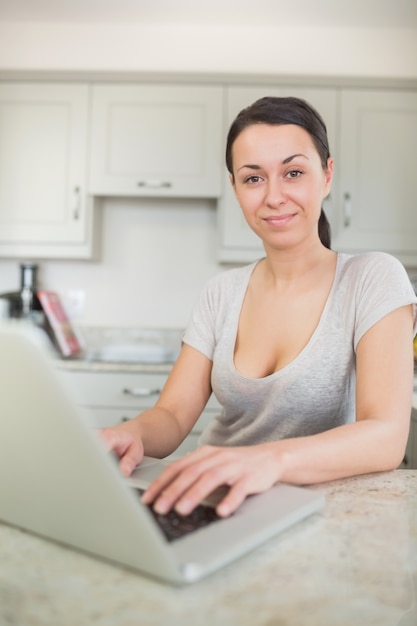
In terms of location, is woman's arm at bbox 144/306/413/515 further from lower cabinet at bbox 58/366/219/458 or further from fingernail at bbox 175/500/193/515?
lower cabinet at bbox 58/366/219/458

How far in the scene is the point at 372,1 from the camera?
2.80m

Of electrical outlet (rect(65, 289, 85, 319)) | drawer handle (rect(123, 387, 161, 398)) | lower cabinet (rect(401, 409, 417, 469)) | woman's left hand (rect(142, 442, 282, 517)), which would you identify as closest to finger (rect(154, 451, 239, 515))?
woman's left hand (rect(142, 442, 282, 517))

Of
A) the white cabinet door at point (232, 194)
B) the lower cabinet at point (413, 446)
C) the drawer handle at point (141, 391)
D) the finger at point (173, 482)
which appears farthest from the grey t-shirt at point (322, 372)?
the white cabinet door at point (232, 194)

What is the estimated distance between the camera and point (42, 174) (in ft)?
9.41

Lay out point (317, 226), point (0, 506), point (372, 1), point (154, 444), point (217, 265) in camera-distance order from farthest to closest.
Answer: point (217, 265), point (372, 1), point (317, 226), point (154, 444), point (0, 506)

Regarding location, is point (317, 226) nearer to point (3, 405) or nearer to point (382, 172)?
point (3, 405)

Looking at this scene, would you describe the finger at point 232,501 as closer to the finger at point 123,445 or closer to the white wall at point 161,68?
the finger at point 123,445

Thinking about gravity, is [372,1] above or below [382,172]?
above

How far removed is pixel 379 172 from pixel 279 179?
184 centimetres

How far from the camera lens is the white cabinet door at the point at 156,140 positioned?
2.80m

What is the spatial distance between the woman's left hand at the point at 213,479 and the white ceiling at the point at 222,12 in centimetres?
272

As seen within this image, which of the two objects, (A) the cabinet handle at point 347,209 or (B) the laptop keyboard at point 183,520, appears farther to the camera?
(A) the cabinet handle at point 347,209

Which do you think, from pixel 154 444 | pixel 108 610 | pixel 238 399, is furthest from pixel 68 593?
pixel 238 399

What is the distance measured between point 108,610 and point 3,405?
7.3 inches
